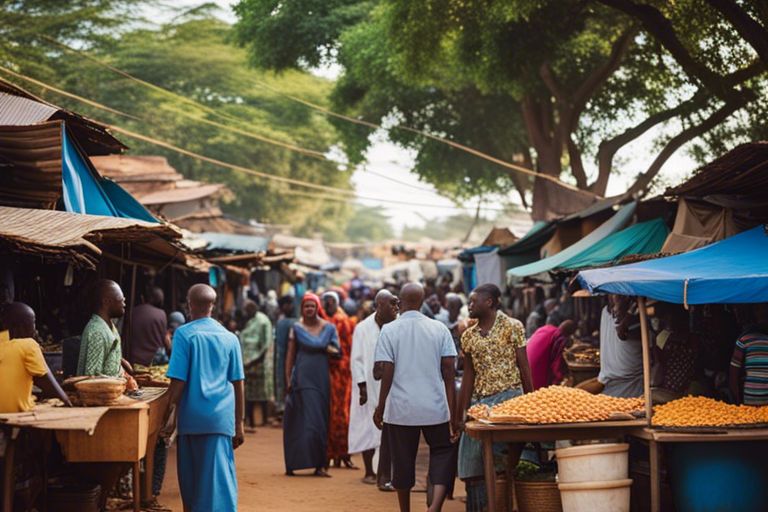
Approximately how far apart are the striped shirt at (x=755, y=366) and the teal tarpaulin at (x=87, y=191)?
19.7 feet

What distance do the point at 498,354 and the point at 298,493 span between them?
3.28 metres

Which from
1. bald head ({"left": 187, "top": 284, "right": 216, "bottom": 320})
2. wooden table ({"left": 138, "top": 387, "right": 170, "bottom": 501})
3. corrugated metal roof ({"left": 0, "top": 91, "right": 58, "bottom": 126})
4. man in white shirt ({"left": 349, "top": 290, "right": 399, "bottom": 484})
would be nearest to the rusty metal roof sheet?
man in white shirt ({"left": 349, "top": 290, "right": 399, "bottom": 484})

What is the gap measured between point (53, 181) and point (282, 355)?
6408 mm

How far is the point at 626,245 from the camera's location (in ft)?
45.7

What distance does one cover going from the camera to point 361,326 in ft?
40.7

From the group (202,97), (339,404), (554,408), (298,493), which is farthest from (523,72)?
(202,97)

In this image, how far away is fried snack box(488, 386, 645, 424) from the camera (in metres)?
8.40

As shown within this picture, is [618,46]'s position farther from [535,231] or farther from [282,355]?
[282,355]

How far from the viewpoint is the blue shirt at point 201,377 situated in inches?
310

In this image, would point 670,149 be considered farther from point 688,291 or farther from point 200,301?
point 200,301

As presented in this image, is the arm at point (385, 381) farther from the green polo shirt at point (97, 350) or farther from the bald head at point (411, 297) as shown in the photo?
the green polo shirt at point (97, 350)

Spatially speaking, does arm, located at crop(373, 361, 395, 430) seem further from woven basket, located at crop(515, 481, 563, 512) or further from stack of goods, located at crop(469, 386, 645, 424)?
woven basket, located at crop(515, 481, 563, 512)

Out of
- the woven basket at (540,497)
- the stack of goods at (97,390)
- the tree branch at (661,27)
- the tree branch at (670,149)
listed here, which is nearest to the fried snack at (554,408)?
the woven basket at (540,497)

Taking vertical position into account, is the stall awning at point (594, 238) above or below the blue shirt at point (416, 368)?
above
